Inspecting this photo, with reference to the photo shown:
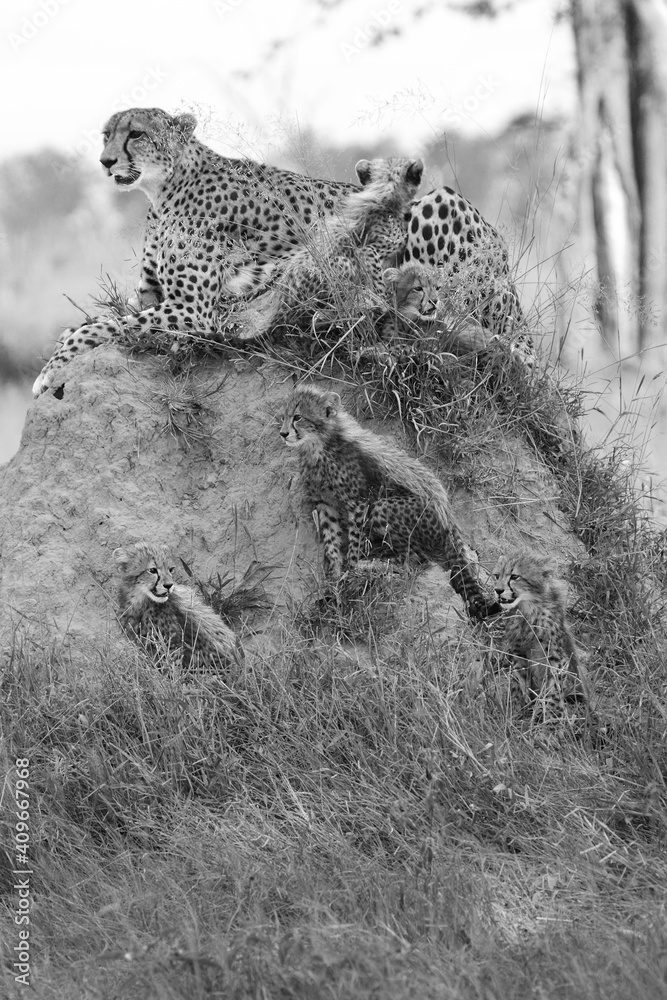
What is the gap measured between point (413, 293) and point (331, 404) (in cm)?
89

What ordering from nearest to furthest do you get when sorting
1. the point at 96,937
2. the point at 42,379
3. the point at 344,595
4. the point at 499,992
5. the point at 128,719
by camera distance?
1. the point at 499,992
2. the point at 96,937
3. the point at 128,719
4. the point at 344,595
5. the point at 42,379

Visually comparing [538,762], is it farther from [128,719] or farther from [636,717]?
[128,719]

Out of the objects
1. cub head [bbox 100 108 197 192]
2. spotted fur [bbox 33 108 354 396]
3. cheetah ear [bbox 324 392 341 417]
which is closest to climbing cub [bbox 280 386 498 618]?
cheetah ear [bbox 324 392 341 417]

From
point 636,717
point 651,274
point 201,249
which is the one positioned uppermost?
point 651,274

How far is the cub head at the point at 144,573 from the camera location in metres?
4.91

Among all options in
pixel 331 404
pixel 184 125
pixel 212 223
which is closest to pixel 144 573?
pixel 331 404

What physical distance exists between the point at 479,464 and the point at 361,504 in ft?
2.34

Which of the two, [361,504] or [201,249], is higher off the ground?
[201,249]

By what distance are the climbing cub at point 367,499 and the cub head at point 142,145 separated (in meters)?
1.97

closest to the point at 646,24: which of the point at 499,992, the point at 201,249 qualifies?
the point at 201,249

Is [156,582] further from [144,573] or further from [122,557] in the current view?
[122,557]

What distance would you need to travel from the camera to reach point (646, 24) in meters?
11.5

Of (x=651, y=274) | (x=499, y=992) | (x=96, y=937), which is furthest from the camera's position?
(x=651, y=274)

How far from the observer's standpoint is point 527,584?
4.87 metres
